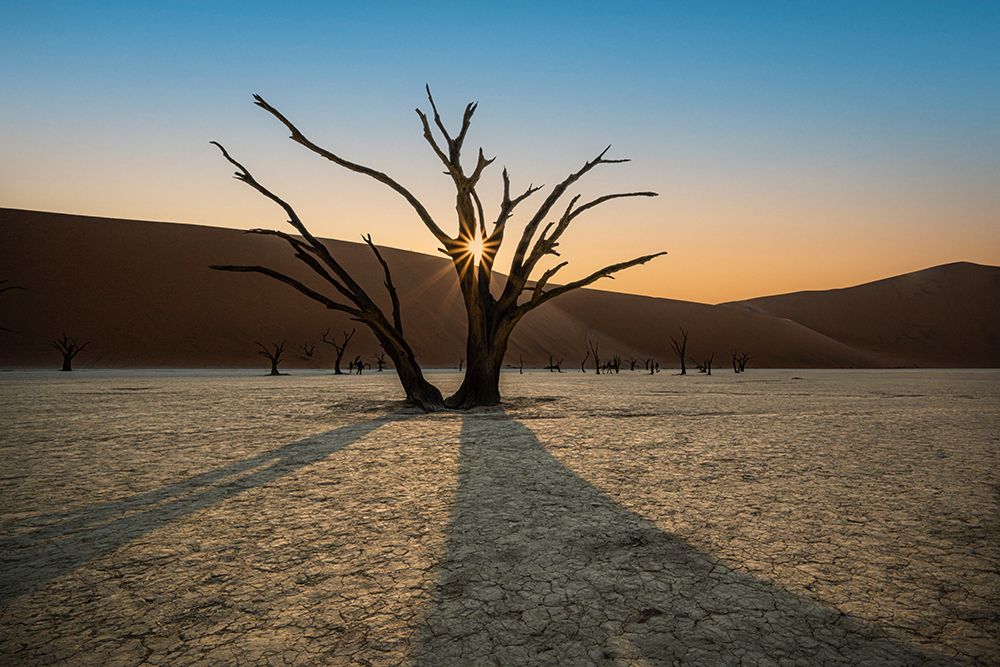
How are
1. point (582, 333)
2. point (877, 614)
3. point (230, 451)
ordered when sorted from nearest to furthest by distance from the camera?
point (877, 614) < point (230, 451) < point (582, 333)

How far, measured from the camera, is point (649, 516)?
135 inches

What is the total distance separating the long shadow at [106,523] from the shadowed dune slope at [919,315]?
326 ft

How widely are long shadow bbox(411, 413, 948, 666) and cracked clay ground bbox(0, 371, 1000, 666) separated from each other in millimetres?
12

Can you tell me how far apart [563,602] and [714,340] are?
88.5 m

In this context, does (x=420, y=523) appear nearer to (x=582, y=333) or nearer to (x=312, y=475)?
(x=312, y=475)

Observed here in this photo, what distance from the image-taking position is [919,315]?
9631 centimetres

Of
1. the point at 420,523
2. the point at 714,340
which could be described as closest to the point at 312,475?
the point at 420,523

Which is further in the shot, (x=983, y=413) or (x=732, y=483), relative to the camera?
(x=983, y=413)

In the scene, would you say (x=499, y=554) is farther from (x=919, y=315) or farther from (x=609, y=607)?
(x=919, y=315)

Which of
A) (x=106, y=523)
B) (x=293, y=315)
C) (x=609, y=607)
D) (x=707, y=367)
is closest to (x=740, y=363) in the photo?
(x=707, y=367)

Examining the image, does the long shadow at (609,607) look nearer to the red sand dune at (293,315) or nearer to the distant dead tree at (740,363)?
the distant dead tree at (740,363)

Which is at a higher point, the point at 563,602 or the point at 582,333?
the point at 582,333

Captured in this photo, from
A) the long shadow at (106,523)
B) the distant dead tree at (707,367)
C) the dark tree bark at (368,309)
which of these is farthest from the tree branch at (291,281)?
the distant dead tree at (707,367)

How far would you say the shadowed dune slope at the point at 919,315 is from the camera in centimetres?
8594
